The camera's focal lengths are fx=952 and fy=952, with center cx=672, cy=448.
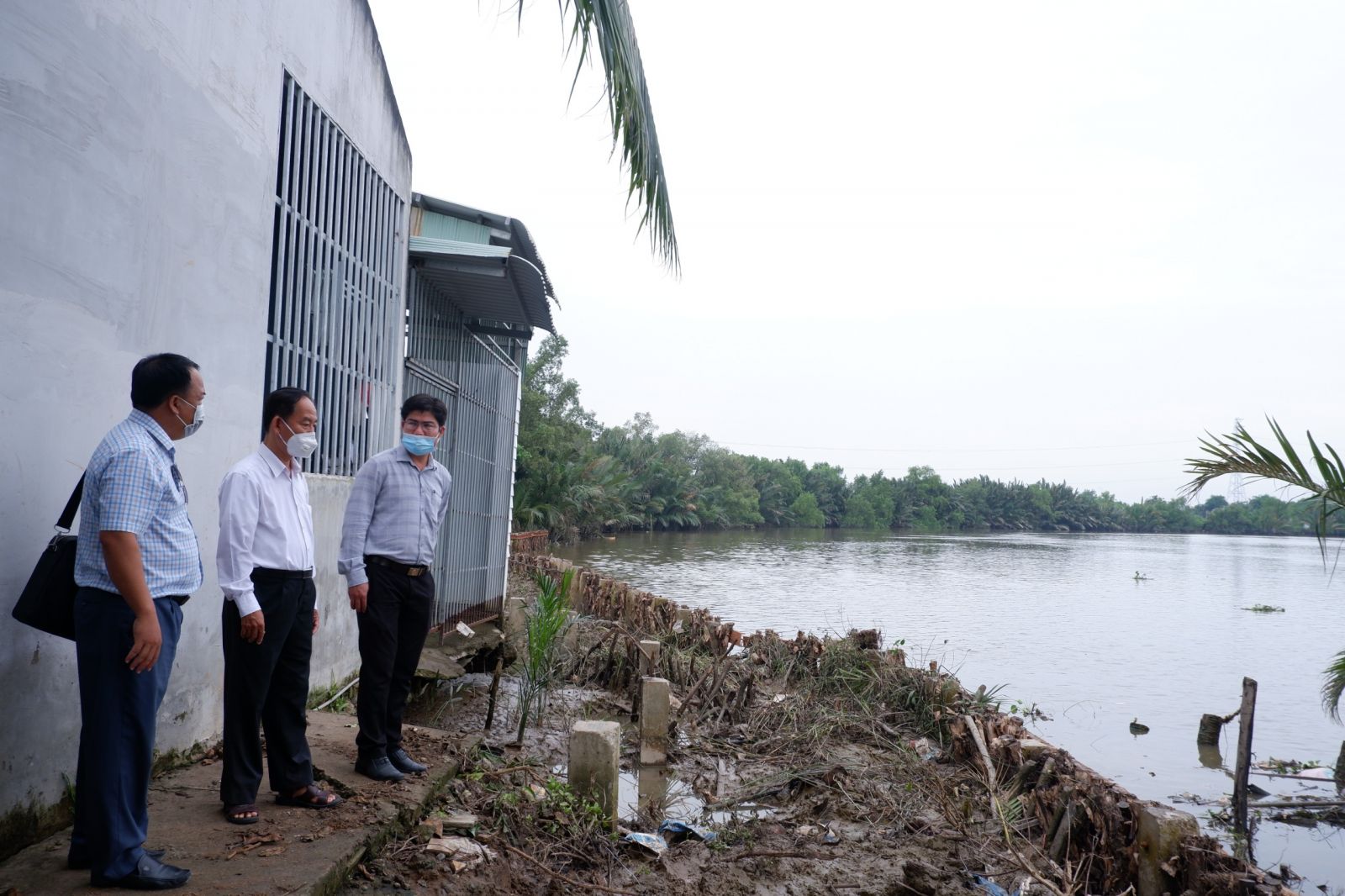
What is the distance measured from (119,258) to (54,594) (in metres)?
1.43

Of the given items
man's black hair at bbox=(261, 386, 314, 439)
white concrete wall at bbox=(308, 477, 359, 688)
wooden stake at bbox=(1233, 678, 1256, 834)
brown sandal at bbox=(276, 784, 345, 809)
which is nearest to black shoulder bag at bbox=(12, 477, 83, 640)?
man's black hair at bbox=(261, 386, 314, 439)

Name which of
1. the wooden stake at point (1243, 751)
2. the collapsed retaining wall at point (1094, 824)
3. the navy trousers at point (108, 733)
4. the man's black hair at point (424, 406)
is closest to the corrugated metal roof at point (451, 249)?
the man's black hair at point (424, 406)

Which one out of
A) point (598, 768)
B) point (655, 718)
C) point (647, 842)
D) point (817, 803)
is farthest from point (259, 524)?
point (817, 803)

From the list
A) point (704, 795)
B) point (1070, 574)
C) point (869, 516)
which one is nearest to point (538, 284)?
point (704, 795)

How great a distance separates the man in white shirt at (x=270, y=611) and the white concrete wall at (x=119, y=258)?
22.5 inches

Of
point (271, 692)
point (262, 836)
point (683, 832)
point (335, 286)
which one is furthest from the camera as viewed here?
point (335, 286)

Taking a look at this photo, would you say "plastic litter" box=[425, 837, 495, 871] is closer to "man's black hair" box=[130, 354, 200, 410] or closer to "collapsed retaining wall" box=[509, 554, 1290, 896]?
"man's black hair" box=[130, 354, 200, 410]

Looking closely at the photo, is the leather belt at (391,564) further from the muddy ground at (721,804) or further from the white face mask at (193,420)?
the white face mask at (193,420)

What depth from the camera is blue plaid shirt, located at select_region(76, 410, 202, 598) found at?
2902mm

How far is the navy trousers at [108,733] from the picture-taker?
2.91m

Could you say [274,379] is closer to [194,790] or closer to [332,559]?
[332,559]

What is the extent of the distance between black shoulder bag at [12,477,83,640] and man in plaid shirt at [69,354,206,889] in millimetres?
58

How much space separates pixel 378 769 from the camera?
434 centimetres

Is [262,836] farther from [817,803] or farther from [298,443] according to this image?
[817,803]
